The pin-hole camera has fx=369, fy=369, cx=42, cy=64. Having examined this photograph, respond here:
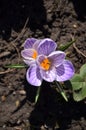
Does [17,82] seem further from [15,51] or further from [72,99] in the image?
[72,99]

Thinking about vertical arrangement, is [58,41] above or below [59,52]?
below

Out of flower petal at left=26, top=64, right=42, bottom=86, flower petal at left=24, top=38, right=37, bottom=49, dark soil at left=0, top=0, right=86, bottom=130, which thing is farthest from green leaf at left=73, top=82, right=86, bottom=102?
flower petal at left=24, top=38, right=37, bottom=49

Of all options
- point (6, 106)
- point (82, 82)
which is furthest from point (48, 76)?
point (6, 106)

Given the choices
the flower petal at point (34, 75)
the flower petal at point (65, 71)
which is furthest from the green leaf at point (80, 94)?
the flower petal at point (34, 75)

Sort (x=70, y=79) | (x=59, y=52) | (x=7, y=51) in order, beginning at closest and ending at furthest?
(x=59, y=52), (x=70, y=79), (x=7, y=51)

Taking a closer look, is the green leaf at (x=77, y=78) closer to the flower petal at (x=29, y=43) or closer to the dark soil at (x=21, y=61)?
the dark soil at (x=21, y=61)

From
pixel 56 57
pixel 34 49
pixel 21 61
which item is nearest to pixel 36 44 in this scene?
pixel 34 49
